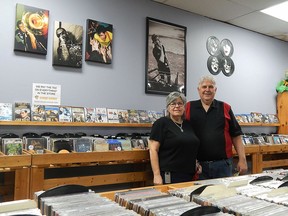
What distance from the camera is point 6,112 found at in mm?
2684

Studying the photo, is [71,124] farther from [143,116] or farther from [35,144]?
[143,116]

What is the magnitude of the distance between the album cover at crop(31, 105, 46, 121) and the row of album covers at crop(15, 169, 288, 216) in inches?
71.2

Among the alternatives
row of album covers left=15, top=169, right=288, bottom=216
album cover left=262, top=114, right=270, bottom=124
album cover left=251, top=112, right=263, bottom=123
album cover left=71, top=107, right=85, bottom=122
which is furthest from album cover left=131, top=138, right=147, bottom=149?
album cover left=262, top=114, right=270, bottom=124

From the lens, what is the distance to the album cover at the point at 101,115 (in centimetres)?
320

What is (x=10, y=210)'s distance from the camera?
0.96m

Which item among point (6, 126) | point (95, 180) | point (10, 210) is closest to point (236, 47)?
point (95, 180)

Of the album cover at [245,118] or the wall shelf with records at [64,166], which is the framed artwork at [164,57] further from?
the album cover at [245,118]

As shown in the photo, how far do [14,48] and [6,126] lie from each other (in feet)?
2.54

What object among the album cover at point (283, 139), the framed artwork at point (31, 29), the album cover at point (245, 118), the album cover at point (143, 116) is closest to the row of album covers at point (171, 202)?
the framed artwork at point (31, 29)

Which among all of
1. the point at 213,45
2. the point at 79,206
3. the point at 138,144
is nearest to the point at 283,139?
the point at 213,45

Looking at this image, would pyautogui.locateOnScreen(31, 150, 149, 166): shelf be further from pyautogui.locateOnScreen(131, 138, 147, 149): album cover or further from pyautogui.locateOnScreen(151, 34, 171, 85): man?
pyautogui.locateOnScreen(151, 34, 171, 85): man

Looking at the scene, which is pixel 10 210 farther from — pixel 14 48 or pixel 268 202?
pixel 14 48

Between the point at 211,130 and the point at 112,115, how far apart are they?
1.26 meters

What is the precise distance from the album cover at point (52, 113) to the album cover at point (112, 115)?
0.61m
